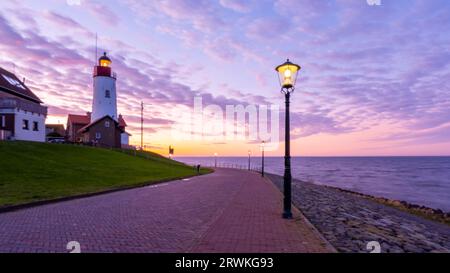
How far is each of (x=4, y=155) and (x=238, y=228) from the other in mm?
22956

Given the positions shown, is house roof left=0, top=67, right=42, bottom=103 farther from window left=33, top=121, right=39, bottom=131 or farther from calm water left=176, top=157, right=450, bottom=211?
calm water left=176, top=157, right=450, bottom=211

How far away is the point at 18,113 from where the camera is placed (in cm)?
3262

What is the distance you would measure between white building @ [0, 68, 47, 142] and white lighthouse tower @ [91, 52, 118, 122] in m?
13.6

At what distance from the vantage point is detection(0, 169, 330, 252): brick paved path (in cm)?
631

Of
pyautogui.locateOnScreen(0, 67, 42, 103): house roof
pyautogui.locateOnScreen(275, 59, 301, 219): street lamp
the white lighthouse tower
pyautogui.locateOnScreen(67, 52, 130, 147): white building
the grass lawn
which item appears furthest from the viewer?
the white lighthouse tower

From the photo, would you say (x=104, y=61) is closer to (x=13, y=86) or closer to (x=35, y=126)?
(x=13, y=86)

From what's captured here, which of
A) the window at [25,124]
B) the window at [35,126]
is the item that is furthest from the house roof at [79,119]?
the window at [25,124]

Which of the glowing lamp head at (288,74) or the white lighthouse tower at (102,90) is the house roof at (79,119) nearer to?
the white lighthouse tower at (102,90)

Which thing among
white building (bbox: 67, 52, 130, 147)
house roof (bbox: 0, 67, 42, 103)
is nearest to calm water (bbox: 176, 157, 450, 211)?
white building (bbox: 67, 52, 130, 147)

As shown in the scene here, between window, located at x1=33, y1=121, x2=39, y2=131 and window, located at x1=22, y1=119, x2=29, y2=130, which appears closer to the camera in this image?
window, located at x1=22, y1=119, x2=29, y2=130

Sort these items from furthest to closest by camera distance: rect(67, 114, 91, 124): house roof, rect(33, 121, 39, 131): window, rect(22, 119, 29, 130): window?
rect(67, 114, 91, 124): house roof
rect(33, 121, 39, 131): window
rect(22, 119, 29, 130): window

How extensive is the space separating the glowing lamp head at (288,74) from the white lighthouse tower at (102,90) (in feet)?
159

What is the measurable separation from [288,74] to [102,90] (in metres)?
49.9
